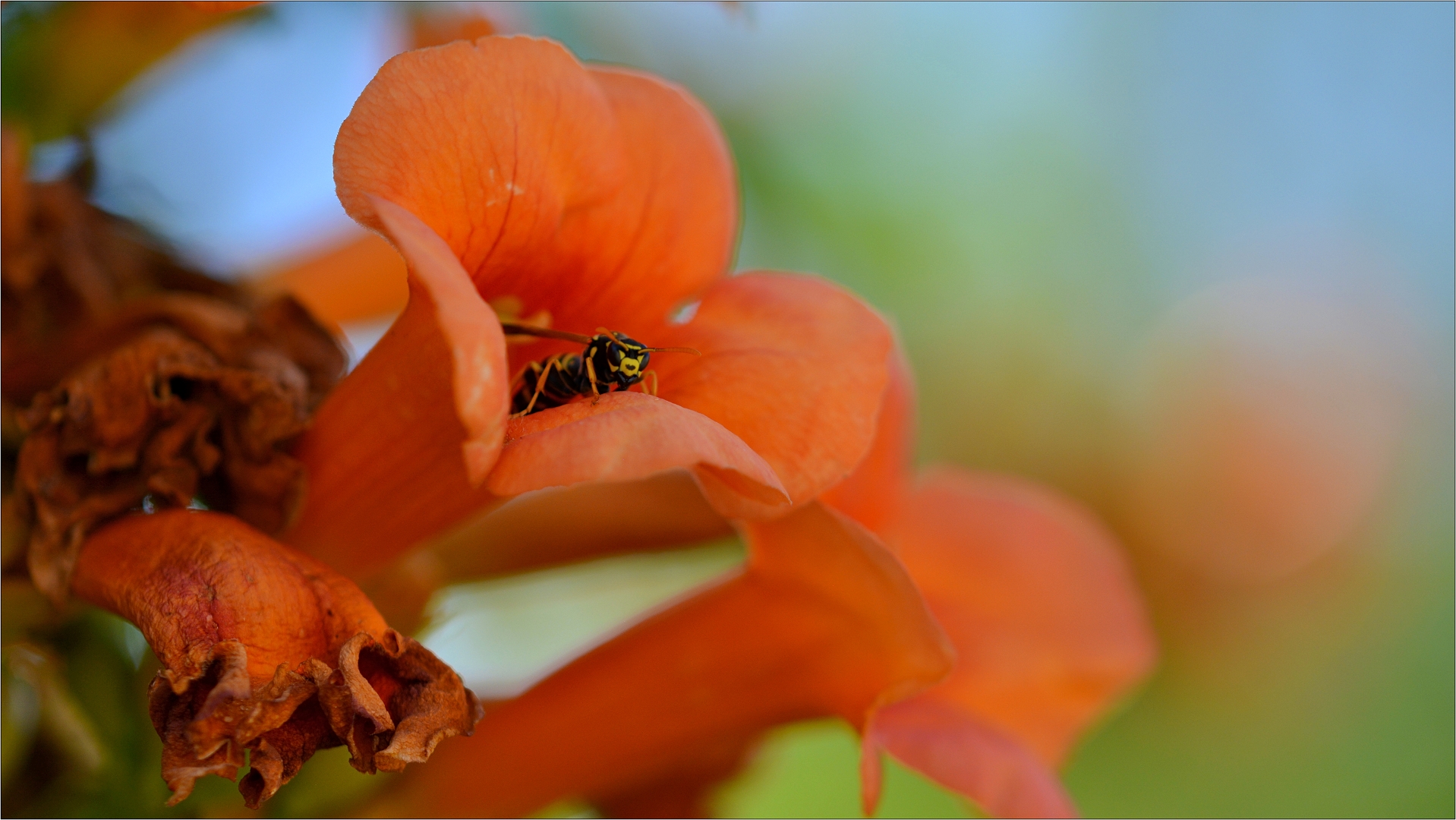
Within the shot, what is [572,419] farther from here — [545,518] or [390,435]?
[545,518]

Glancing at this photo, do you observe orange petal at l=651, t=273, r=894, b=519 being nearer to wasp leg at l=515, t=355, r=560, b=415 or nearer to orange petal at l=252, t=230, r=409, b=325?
wasp leg at l=515, t=355, r=560, b=415

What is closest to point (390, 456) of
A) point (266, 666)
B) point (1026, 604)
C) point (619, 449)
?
point (266, 666)

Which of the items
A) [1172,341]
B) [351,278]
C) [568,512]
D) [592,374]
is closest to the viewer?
[592,374]

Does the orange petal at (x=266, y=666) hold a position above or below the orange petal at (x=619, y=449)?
below

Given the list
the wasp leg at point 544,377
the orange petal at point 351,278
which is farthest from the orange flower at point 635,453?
the orange petal at point 351,278

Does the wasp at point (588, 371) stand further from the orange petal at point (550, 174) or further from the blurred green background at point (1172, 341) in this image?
the blurred green background at point (1172, 341)

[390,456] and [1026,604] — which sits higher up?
[390,456]

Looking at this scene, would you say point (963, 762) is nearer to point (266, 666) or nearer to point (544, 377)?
point (544, 377)

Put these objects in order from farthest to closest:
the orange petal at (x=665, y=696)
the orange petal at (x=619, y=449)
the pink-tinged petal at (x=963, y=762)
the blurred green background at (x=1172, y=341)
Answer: the blurred green background at (x=1172, y=341) → the orange petal at (x=665, y=696) → the pink-tinged petal at (x=963, y=762) → the orange petal at (x=619, y=449)
